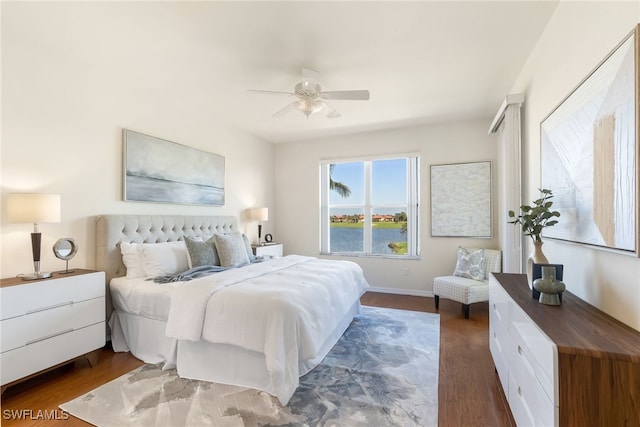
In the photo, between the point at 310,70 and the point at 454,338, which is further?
the point at 454,338

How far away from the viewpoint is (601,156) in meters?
1.41

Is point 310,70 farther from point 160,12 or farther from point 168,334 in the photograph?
point 168,334

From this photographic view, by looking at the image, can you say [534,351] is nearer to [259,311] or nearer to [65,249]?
[259,311]

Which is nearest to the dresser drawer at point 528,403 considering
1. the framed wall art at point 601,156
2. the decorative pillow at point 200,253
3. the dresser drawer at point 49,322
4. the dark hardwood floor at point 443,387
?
the dark hardwood floor at point 443,387

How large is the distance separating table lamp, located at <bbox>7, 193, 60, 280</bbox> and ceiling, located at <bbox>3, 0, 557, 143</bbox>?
128 centimetres

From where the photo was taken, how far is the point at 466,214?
4383 mm

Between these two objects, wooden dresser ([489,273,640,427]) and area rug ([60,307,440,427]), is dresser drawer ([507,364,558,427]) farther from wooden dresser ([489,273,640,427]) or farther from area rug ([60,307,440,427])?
area rug ([60,307,440,427])

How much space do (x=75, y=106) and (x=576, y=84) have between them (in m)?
3.92

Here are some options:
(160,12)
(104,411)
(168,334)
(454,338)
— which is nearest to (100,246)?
(168,334)

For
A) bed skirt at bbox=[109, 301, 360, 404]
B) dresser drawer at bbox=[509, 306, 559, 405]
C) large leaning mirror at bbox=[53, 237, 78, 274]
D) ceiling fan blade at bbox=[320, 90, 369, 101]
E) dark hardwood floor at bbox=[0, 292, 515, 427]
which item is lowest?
dark hardwood floor at bbox=[0, 292, 515, 427]

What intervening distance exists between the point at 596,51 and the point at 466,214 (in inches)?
122

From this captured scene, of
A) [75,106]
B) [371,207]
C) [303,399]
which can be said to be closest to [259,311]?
[303,399]

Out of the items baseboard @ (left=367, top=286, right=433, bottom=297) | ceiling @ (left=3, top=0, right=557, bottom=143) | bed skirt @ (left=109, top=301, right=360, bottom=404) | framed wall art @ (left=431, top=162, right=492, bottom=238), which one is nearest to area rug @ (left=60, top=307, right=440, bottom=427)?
bed skirt @ (left=109, top=301, right=360, bottom=404)

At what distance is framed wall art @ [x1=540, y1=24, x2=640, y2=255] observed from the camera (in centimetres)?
121
